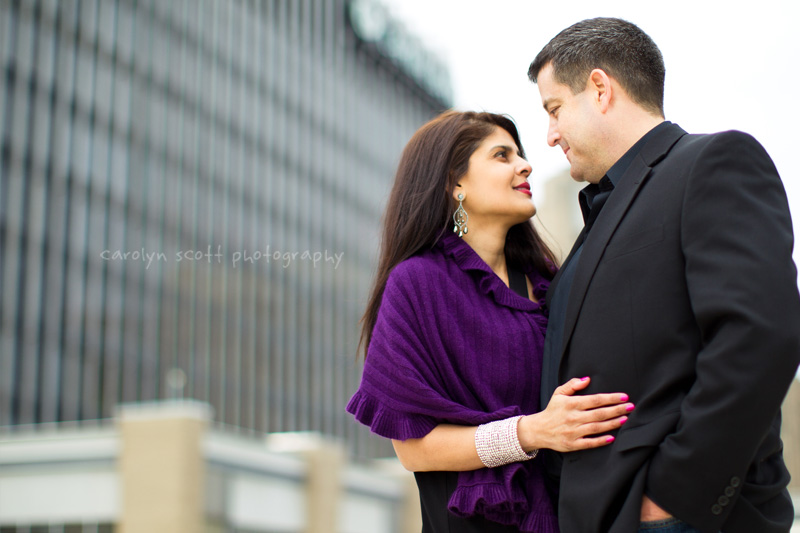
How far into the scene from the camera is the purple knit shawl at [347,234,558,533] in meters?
2.35

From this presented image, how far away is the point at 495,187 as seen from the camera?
2.87 m

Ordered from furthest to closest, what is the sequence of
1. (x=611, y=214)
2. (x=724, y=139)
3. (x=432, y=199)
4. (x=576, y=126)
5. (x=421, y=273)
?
(x=432, y=199), (x=421, y=273), (x=576, y=126), (x=611, y=214), (x=724, y=139)

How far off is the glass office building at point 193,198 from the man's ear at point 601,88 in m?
21.9

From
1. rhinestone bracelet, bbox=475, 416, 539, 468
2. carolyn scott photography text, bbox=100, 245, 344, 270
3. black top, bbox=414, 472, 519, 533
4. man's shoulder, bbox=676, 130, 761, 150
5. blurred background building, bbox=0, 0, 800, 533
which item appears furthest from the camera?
carolyn scott photography text, bbox=100, 245, 344, 270

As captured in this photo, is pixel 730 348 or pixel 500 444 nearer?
pixel 730 348

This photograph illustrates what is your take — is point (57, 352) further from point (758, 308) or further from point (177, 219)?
point (758, 308)

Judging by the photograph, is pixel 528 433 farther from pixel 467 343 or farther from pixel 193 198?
pixel 193 198

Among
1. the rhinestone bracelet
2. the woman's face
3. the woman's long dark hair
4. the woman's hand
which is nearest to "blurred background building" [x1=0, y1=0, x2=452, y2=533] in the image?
the woman's long dark hair

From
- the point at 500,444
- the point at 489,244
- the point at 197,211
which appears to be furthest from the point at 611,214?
the point at 197,211

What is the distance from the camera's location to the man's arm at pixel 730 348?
1740mm

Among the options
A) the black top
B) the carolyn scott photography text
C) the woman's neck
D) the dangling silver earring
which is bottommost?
the black top

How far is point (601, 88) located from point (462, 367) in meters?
0.85

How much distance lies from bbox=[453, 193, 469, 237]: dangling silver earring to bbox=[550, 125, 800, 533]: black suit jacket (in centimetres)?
78

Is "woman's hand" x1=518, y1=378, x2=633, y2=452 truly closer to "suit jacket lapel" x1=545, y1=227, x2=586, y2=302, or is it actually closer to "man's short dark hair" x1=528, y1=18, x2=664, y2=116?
"suit jacket lapel" x1=545, y1=227, x2=586, y2=302
